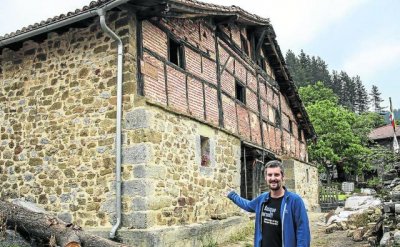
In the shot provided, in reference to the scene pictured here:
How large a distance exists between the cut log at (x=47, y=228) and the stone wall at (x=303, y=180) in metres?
11.9

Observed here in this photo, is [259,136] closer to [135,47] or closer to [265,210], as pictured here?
[135,47]

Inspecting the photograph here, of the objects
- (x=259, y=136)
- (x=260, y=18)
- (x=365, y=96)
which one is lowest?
(x=259, y=136)

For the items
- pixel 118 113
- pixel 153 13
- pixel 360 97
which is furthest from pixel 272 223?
pixel 360 97

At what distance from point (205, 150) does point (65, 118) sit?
126 inches

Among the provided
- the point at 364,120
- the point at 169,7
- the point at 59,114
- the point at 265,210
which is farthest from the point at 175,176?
the point at 364,120

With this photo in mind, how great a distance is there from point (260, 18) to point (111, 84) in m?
7.54

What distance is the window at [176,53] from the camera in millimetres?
8602

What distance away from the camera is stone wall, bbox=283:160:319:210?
54.3ft

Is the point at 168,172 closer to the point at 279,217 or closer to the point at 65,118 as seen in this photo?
the point at 65,118

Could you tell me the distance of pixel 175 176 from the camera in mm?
7664

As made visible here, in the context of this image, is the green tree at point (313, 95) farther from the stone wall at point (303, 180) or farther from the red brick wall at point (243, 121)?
the red brick wall at point (243, 121)

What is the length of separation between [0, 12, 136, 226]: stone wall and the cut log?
3.64ft

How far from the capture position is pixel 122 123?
280 inches

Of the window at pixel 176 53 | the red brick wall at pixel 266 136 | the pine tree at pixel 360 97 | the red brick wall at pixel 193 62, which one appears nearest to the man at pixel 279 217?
the window at pixel 176 53
